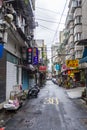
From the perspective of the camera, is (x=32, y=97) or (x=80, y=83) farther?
(x=80, y=83)

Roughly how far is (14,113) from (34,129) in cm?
585

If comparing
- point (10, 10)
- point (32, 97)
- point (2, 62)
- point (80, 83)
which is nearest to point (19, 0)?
point (10, 10)

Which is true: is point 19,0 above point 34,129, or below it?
above

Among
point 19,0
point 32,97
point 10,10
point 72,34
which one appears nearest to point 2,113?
point 10,10

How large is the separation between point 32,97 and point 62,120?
715 inches

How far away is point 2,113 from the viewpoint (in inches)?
677

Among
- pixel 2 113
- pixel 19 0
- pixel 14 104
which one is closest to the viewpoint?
pixel 2 113

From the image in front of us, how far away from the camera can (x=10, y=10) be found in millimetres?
21594

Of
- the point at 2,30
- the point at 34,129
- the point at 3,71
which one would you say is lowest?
the point at 34,129

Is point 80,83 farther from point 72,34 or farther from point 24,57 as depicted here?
point 24,57

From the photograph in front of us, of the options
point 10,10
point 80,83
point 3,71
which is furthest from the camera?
point 80,83

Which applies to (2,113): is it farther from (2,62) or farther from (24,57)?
(24,57)

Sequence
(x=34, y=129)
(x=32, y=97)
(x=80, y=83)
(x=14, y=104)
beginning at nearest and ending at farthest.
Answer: (x=34, y=129) < (x=14, y=104) < (x=32, y=97) < (x=80, y=83)

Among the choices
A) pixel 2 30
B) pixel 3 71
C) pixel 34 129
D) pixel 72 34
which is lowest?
pixel 34 129
